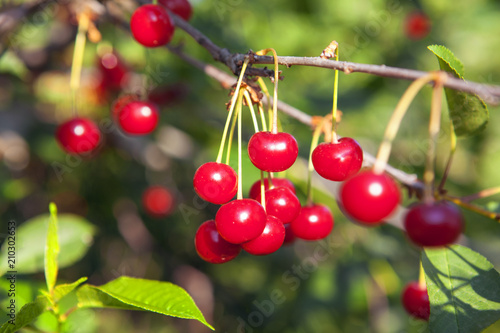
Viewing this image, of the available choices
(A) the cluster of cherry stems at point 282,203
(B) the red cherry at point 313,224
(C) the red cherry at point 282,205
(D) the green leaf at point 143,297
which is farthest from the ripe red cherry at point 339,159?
(D) the green leaf at point 143,297

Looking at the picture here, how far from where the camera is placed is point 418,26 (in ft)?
13.2

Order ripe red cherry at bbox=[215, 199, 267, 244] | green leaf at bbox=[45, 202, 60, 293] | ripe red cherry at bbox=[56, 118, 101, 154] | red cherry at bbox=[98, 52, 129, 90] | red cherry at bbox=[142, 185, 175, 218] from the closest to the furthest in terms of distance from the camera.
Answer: ripe red cherry at bbox=[215, 199, 267, 244] < green leaf at bbox=[45, 202, 60, 293] < ripe red cherry at bbox=[56, 118, 101, 154] < red cherry at bbox=[98, 52, 129, 90] < red cherry at bbox=[142, 185, 175, 218]

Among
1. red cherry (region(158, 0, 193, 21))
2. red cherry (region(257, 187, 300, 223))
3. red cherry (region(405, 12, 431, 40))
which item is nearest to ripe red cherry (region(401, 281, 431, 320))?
red cherry (region(257, 187, 300, 223))

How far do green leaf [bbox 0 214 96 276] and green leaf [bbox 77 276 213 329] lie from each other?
0.64 m

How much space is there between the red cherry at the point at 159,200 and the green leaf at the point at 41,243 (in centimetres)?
137

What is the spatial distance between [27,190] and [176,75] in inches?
64.0

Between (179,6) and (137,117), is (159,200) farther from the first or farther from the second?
(179,6)

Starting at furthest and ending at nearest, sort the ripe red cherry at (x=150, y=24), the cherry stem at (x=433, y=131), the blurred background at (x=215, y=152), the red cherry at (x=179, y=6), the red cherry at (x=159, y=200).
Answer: the red cherry at (x=159, y=200)
the blurred background at (x=215, y=152)
the red cherry at (x=179, y=6)
the ripe red cherry at (x=150, y=24)
the cherry stem at (x=433, y=131)

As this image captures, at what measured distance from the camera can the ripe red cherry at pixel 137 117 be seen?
6.73 feet

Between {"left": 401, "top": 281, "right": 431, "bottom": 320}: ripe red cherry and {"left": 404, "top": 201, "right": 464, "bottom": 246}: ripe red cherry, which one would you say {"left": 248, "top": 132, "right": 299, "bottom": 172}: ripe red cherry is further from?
{"left": 401, "top": 281, "right": 431, "bottom": 320}: ripe red cherry

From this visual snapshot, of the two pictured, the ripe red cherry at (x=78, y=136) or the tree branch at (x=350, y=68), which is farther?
the ripe red cherry at (x=78, y=136)

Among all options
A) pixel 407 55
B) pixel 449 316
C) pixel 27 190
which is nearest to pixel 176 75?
pixel 27 190

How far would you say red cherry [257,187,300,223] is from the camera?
130 cm

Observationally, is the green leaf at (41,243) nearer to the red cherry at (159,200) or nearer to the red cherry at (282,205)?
the red cherry at (282,205)
